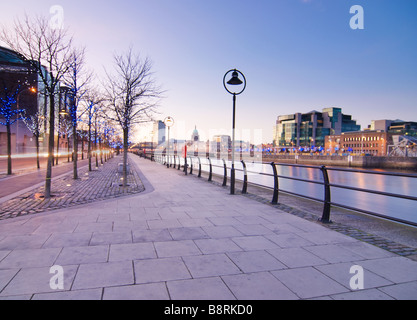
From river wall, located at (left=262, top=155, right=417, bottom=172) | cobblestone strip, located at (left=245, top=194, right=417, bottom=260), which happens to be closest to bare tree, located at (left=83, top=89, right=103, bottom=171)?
cobblestone strip, located at (left=245, top=194, right=417, bottom=260)

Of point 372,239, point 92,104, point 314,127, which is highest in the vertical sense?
point 314,127

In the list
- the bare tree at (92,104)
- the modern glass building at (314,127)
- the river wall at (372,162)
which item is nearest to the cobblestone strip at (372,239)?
the bare tree at (92,104)

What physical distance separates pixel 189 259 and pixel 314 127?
16633 cm

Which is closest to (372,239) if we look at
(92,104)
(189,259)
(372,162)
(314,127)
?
(189,259)

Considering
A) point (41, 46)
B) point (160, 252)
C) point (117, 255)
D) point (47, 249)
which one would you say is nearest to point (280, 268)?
point (160, 252)

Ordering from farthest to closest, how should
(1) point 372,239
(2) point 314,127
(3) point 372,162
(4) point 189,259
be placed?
(2) point 314,127
(3) point 372,162
(1) point 372,239
(4) point 189,259

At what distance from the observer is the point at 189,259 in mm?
3865

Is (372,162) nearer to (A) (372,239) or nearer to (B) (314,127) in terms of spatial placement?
(A) (372,239)

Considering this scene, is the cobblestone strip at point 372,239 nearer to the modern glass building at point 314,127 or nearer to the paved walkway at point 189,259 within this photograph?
the paved walkway at point 189,259

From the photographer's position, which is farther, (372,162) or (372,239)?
(372,162)

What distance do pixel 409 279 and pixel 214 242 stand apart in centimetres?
274

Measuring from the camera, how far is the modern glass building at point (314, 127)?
15738cm
